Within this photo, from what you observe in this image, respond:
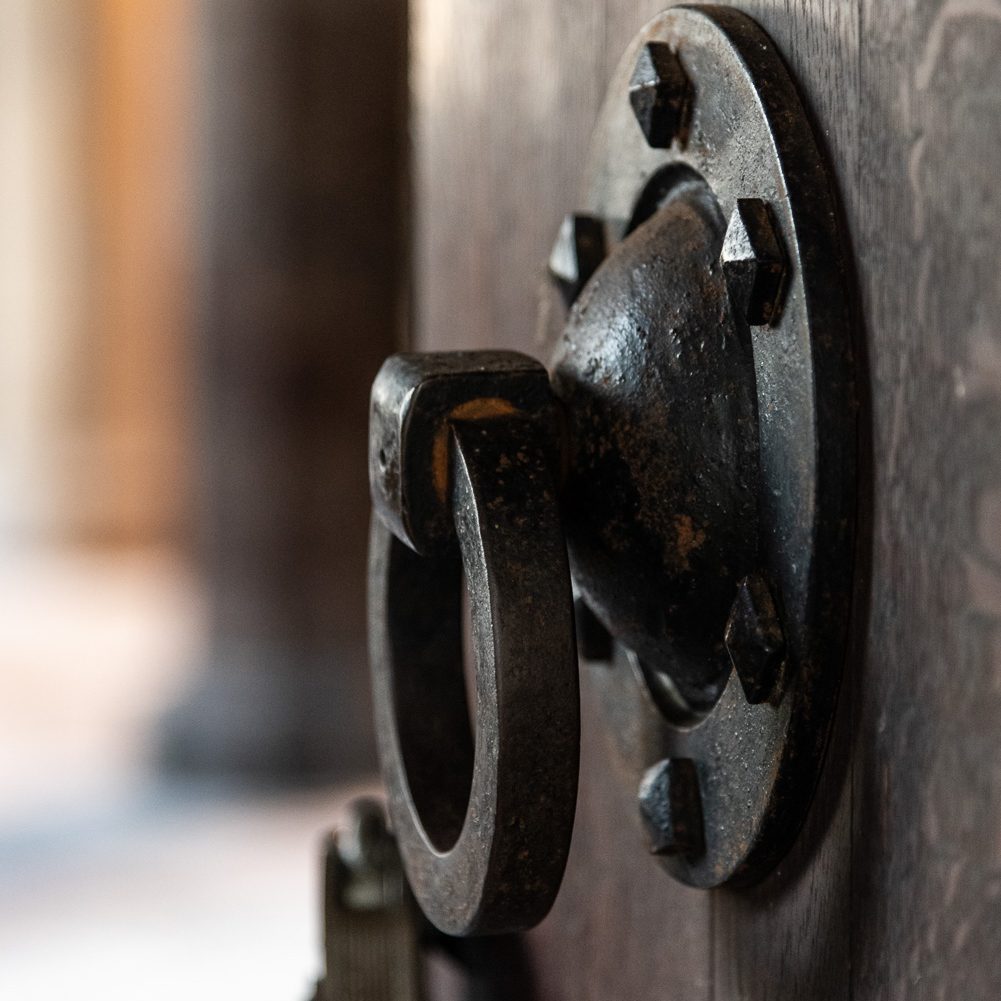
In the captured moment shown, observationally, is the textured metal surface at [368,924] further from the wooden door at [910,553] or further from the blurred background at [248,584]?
the blurred background at [248,584]

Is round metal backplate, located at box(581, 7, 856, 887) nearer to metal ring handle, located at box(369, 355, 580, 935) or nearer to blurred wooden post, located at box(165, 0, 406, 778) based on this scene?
metal ring handle, located at box(369, 355, 580, 935)

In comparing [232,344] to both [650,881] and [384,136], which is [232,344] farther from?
[650,881]

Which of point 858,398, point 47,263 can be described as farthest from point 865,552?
point 47,263

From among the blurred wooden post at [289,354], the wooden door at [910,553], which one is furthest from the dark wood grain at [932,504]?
the blurred wooden post at [289,354]

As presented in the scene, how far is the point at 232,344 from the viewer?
7.29ft

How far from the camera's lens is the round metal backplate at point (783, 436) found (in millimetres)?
282

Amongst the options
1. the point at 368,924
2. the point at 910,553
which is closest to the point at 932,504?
the point at 910,553

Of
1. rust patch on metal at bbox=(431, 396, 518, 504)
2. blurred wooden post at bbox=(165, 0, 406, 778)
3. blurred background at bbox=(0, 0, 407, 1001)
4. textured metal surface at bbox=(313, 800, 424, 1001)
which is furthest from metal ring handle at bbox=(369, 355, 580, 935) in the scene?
blurred wooden post at bbox=(165, 0, 406, 778)

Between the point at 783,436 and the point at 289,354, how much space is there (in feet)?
6.50

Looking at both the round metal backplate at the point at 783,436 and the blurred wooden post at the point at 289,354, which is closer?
the round metal backplate at the point at 783,436

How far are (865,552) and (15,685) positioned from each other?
292 cm

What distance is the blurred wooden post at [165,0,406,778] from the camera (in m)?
2.19

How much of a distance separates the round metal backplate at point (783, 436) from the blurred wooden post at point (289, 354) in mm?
1886

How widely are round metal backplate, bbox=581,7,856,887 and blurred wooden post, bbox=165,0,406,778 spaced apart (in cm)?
189
